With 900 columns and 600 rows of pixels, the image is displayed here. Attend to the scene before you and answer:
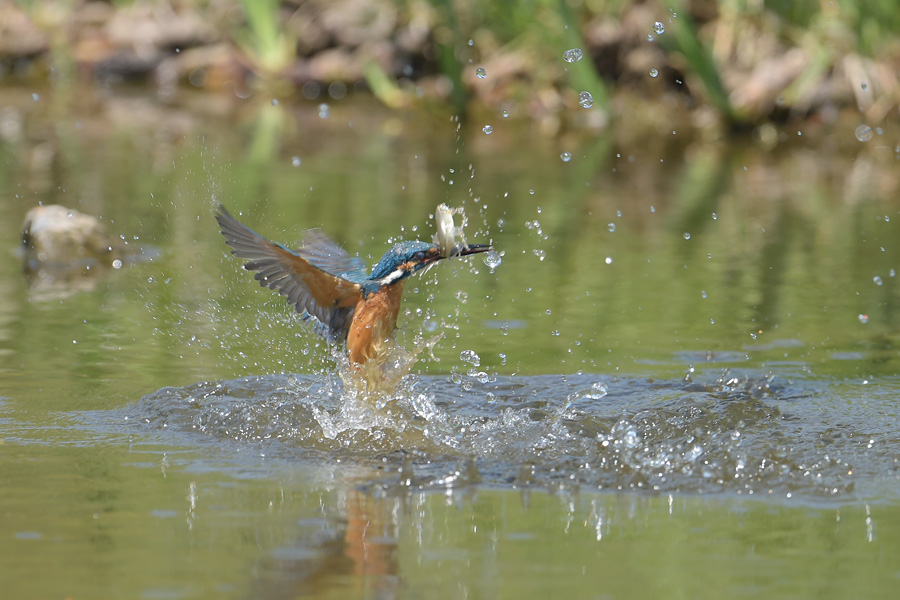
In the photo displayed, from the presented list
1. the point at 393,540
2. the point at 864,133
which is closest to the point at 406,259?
the point at 393,540

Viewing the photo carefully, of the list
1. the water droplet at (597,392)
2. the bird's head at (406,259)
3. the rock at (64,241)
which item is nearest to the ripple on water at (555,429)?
the water droplet at (597,392)

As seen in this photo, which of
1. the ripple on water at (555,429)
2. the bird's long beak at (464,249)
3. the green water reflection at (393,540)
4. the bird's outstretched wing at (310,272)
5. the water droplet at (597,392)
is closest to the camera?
the green water reflection at (393,540)

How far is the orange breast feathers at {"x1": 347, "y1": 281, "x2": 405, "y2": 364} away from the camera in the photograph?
522 cm

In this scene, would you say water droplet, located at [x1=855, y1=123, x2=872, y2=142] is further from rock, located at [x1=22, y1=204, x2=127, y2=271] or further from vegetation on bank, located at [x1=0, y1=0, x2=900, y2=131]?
rock, located at [x1=22, y1=204, x2=127, y2=271]

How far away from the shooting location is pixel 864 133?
13.7m

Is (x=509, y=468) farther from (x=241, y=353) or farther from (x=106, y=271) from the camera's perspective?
(x=106, y=271)

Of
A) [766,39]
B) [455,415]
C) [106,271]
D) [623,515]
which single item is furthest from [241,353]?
[766,39]

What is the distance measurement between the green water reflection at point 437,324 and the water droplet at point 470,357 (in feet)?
0.27

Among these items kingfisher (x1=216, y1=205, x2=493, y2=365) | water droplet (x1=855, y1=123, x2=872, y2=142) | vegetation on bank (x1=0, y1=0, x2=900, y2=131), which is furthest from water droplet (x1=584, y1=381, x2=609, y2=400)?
water droplet (x1=855, y1=123, x2=872, y2=142)

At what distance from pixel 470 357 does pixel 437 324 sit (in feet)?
2.00

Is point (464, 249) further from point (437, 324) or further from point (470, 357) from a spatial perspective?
point (437, 324)

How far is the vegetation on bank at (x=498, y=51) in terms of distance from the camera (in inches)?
531

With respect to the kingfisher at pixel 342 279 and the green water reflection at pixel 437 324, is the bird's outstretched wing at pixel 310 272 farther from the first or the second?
the green water reflection at pixel 437 324

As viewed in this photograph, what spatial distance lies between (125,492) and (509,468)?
3.93ft
